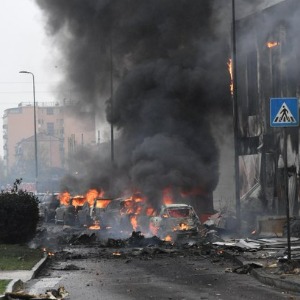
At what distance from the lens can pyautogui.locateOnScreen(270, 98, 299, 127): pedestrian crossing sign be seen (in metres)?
14.4

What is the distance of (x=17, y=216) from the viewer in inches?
939

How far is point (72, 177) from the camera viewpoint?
5069 cm

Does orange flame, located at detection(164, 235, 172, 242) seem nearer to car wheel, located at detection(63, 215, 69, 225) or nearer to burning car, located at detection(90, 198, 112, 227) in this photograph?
burning car, located at detection(90, 198, 112, 227)

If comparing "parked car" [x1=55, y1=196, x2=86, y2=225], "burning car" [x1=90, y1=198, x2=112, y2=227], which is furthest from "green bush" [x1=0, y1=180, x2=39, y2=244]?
"parked car" [x1=55, y1=196, x2=86, y2=225]

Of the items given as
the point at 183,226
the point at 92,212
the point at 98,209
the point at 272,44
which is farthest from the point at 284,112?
the point at 92,212

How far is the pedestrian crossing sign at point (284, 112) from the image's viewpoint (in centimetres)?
1442

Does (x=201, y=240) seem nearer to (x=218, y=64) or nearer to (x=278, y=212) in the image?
(x=278, y=212)

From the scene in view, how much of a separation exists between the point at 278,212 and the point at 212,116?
8703 millimetres

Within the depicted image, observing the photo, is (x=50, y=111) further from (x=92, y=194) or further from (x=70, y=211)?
(x=70, y=211)

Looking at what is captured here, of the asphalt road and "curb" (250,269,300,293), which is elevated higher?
"curb" (250,269,300,293)

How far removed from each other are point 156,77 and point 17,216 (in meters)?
18.3

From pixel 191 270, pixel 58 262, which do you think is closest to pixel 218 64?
pixel 58 262

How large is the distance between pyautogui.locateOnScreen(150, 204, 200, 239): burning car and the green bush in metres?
4.28

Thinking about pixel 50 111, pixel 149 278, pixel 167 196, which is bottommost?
pixel 149 278
